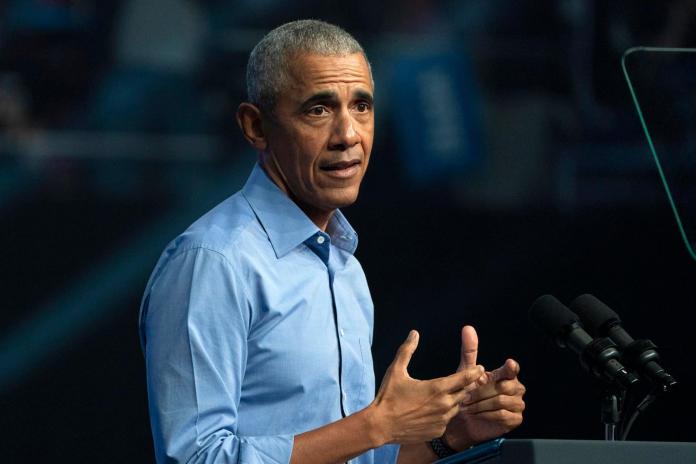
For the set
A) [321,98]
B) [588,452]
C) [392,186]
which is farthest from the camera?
[392,186]

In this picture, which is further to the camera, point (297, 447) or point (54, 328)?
point (54, 328)

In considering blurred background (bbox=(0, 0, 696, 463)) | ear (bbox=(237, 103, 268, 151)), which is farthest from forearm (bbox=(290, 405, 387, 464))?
blurred background (bbox=(0, 0, 696, 463))

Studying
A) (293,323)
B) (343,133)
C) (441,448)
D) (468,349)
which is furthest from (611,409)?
(343,133)

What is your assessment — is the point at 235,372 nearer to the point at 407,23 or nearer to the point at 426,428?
the point at 426,428

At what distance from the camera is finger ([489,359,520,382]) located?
1725 millimetres

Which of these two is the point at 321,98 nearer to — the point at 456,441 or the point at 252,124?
the point at 252,124

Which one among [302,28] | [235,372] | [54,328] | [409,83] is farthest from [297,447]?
[409,83]

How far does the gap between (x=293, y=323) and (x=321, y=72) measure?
402 mm

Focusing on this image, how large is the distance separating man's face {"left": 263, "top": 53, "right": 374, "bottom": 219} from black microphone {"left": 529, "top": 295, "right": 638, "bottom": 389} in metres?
0.36

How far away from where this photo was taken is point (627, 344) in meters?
1.69

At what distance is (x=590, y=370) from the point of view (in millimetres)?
1674

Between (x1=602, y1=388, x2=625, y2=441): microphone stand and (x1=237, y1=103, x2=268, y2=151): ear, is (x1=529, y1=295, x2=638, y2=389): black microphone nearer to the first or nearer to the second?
(x1=602, y1=388, x2=625, y2=441): microphone stand

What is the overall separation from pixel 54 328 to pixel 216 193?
24.7 inches

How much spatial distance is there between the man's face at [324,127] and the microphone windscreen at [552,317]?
0.35 metres
